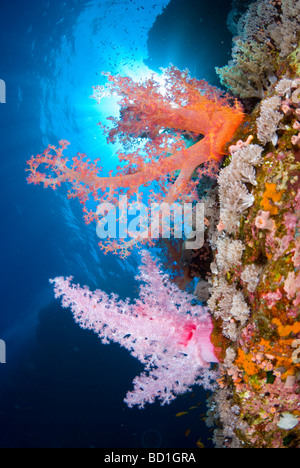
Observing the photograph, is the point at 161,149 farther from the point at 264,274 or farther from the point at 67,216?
the point at 67,216

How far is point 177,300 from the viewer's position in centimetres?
396

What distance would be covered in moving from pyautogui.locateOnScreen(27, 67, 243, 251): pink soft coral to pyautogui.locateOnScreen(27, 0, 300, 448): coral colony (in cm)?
2

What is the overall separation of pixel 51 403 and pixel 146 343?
22070 mm

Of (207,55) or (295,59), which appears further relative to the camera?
(207,55)

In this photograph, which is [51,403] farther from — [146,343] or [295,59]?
[295,59]

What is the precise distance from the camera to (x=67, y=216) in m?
24.4

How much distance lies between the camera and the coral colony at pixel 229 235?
256cm

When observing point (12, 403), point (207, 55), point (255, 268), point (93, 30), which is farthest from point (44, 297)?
point (255, 268)

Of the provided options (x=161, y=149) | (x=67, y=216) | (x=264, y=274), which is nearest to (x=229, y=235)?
(x=264, y=274)

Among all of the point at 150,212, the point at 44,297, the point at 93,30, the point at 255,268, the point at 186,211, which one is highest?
the point at 93,30

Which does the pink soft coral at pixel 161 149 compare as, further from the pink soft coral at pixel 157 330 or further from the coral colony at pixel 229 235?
the pink soft coral at pixel 157 330

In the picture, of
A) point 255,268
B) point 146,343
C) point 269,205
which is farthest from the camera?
point 146,343

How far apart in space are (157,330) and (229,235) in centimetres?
171

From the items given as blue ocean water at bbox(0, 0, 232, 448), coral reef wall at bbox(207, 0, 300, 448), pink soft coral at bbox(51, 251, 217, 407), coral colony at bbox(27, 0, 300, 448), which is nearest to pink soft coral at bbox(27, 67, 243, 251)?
coral colony at bbox(27, 0, 300, 448)
